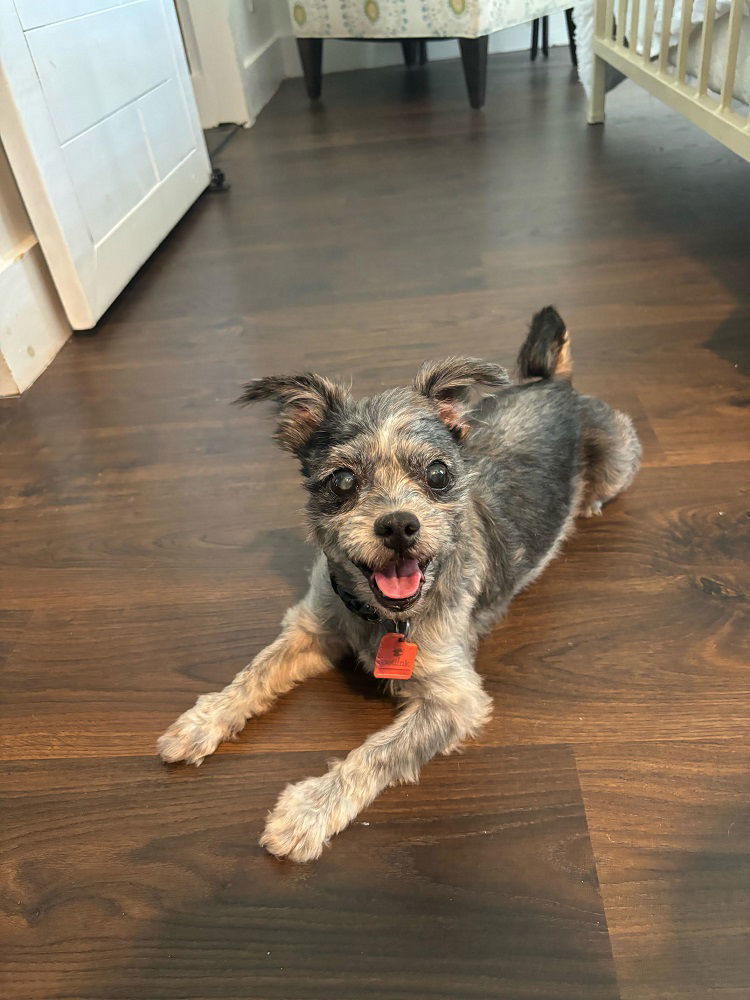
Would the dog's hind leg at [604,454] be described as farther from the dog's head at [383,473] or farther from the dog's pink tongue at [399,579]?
the dog's pink tongue at [399,579]

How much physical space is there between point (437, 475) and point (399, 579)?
22cm

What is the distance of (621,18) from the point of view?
4.19 meters

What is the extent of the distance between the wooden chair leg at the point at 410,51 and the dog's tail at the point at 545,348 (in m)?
6.14

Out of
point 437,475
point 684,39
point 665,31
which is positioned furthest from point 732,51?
point 437,475

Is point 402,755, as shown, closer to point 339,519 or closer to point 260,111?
point 339,519

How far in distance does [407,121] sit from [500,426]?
4.65 m

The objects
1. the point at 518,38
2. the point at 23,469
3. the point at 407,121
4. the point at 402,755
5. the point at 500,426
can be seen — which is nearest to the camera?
the point at 402,755

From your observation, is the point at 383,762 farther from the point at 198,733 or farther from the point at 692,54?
the point at 692,54

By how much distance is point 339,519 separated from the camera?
1.41 meters

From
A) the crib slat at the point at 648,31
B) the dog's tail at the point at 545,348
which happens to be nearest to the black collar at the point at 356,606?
the dog's tail at the point at 545,348

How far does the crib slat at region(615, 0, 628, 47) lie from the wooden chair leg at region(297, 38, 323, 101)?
2893 mm

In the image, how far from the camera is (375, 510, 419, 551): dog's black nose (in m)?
1.33

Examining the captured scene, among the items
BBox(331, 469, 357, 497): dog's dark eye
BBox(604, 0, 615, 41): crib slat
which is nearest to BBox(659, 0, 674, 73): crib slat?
BBox(604, 0, 615, 41): crib slat

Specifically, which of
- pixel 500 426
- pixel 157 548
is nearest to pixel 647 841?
pixel 500 426
